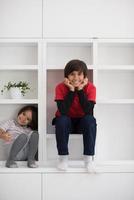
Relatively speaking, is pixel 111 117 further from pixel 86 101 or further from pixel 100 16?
pixel 100 16

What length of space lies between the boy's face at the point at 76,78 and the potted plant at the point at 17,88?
40cm

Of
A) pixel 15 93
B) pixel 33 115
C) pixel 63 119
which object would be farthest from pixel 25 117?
pixel 63 119

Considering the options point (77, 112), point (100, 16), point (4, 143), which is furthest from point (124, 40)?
point (4, 143)

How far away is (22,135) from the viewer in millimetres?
2484

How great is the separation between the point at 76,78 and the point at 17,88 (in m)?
0.47

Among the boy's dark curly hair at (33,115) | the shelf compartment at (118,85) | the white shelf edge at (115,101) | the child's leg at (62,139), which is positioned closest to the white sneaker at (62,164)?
the child's leg at (62,139)

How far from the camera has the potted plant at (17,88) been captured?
8.67 ft

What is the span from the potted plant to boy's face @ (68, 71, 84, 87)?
405 mm

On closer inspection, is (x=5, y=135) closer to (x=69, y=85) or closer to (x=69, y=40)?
(x=69, y=85)

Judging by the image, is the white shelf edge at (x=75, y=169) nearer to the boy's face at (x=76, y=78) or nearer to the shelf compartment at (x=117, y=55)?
the boy's face at (x=76, y=78)

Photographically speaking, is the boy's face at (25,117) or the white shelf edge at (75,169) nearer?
the white shelf edge at (75,169)

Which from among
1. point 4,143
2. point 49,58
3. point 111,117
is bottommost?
point 4,143

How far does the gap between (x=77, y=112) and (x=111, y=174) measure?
1.64ft

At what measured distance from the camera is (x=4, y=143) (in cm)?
271
